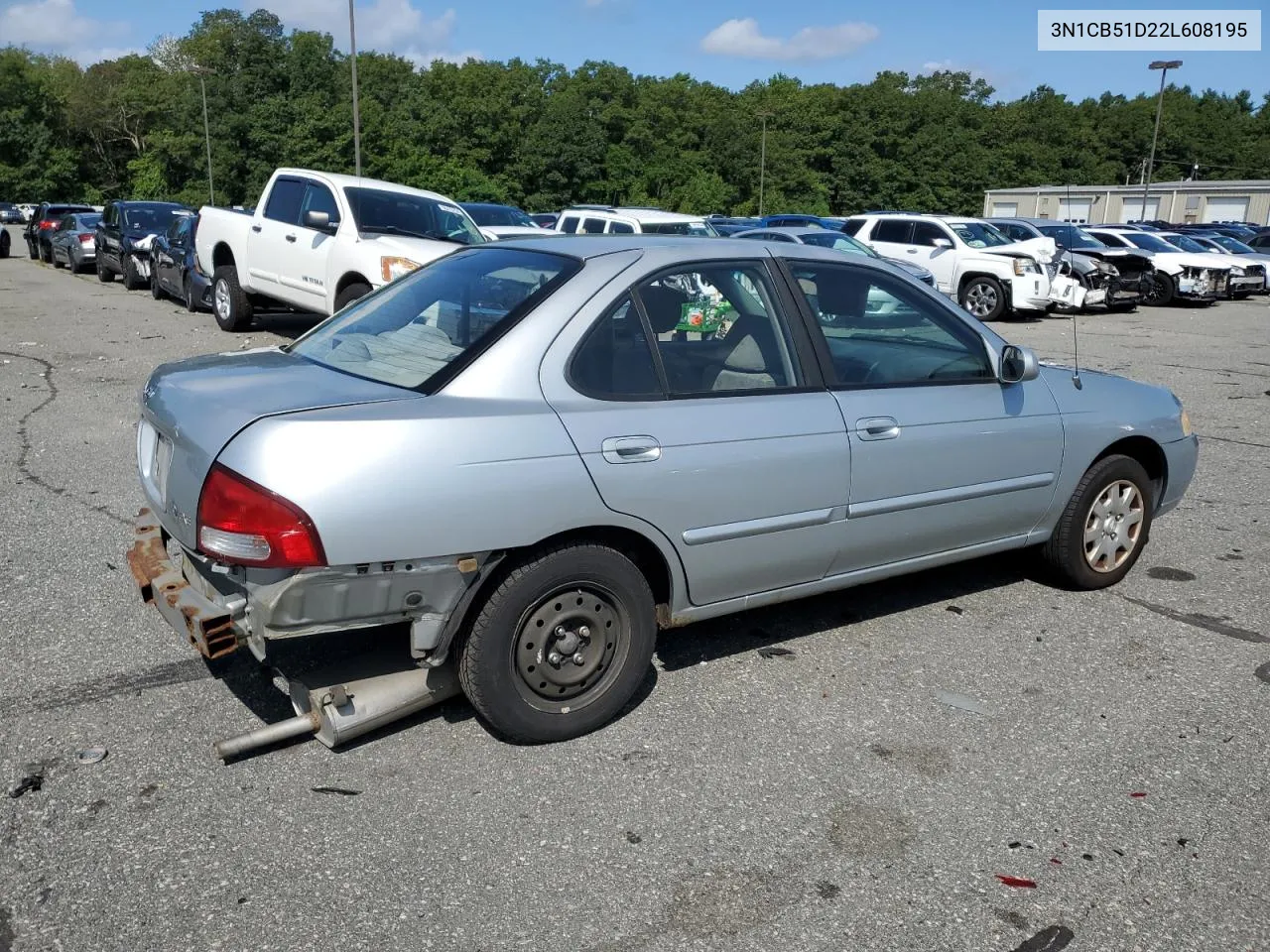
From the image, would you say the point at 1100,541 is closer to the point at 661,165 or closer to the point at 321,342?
the point at 321,342

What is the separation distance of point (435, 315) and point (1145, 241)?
25507 millimetres

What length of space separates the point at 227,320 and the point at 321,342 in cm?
1024

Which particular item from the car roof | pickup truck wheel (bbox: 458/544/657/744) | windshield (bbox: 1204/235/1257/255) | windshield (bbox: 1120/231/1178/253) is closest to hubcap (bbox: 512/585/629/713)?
pickup truck wheel (bbox: 458/544/657/744)

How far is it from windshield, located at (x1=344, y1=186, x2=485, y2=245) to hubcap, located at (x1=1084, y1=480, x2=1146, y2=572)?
7.84 meters

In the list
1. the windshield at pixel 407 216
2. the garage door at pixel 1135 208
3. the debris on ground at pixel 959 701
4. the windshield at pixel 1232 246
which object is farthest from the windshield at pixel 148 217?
the garage door at pixel 1135 208

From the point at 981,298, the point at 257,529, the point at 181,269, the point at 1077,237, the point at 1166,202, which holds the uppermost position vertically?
the point at 1166,202

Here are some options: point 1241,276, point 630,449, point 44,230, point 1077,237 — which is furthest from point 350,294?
point 44,230

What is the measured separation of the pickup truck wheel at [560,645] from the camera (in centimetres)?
338

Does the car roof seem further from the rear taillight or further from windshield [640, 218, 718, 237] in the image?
the rear taillight

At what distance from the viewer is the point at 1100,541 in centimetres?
517

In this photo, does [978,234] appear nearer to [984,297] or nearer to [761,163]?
[984,297]

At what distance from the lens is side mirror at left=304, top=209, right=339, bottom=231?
11.1 metres

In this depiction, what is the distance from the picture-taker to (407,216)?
38.6 feet

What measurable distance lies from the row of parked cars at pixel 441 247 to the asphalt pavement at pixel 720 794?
1.80 meters
